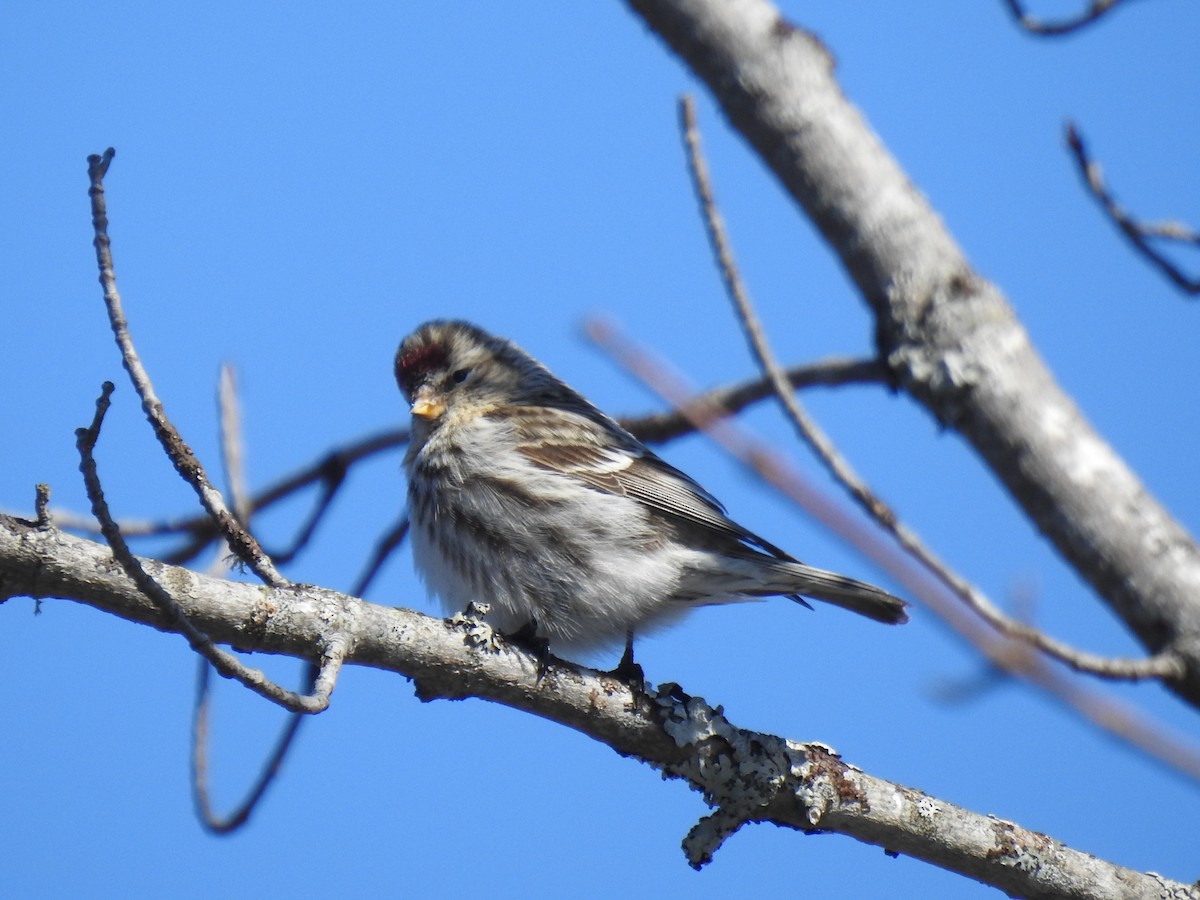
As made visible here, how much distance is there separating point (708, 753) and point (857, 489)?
3.07 ft

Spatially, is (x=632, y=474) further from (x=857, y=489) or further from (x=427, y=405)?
(x=857, y=489)

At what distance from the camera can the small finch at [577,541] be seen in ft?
12.7

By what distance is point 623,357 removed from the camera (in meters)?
2.67

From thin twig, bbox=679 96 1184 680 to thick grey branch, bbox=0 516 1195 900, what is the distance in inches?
22.7

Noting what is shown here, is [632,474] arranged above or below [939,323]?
above

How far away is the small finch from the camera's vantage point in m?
3.87

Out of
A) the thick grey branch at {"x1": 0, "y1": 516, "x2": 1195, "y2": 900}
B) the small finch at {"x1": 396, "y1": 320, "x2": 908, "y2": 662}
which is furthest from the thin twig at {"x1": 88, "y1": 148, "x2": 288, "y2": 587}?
the small finch at {"x1": 396, "y1": 320, "x2": 908, "y2": 662}

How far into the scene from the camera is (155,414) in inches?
104

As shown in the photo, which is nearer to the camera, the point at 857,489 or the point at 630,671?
the point at 857,489

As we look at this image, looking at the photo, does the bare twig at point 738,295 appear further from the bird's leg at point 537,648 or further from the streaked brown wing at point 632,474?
the streaked brown wing at point 632,474

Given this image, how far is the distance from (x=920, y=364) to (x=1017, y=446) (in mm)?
311

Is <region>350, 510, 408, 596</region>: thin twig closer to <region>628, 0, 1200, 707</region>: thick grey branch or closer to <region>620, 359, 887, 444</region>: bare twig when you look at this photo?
<region>620, 359, 887, 444</region>: bare twig

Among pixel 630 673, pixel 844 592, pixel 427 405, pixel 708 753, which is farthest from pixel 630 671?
pixel 427 405

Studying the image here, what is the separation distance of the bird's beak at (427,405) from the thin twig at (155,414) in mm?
1926
